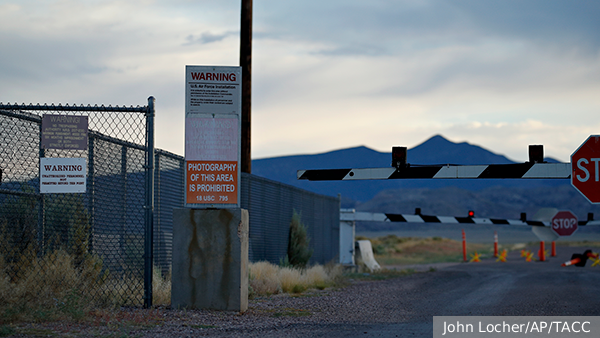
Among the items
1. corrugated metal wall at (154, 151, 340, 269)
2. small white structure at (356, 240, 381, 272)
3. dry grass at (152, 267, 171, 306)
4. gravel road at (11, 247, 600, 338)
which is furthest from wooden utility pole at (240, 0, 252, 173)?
small white structure at (356, 240, 381, 272)

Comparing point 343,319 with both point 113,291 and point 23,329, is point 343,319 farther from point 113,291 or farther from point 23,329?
point 23,329

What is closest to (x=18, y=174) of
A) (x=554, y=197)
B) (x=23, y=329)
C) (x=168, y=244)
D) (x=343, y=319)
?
(x=23, y=329)

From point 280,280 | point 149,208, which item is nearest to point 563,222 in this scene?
point 280,280

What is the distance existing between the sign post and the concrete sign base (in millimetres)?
247

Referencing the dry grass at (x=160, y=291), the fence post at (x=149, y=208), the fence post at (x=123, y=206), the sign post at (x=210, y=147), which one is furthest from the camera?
the fence post at (x=123, y=206)

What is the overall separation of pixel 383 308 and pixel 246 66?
6.37 meters

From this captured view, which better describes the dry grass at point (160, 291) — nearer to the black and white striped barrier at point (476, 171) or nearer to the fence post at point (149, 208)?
the fence post at point (149, 208)

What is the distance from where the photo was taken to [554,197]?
14888 cm

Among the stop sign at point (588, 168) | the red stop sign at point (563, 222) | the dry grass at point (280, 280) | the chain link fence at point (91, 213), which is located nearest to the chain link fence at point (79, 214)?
the chain link fence at point (91, 213)

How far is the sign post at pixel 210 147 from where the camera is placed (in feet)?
33.0

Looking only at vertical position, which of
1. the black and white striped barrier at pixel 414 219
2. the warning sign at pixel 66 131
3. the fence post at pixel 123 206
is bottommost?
the black and white striped barrier at pixel 414 219

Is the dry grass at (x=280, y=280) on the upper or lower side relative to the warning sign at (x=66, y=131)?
lower

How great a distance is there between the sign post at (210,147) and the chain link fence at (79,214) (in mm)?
625

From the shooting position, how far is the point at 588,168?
955 centimetres
